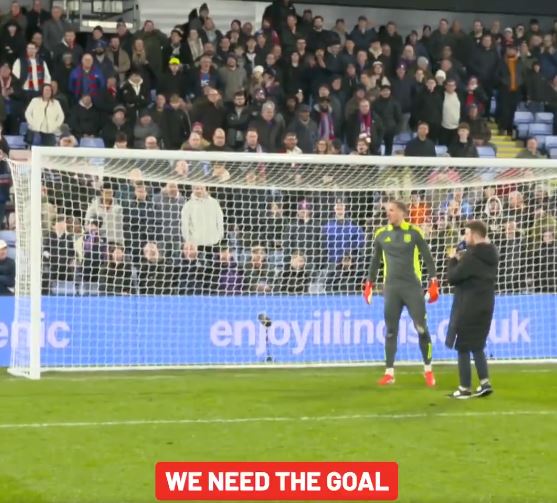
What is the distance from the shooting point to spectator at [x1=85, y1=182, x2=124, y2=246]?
56.8 feet

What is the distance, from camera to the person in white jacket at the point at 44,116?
21.3 m

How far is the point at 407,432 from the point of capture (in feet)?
39.2

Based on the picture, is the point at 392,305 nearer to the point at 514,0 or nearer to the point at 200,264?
the point at 200,264

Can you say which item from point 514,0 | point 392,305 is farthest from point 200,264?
point 514,0

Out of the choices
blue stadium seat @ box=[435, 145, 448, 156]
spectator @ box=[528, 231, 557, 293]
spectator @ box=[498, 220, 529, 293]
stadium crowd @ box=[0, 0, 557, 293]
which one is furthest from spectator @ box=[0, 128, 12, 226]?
blue stadium seat @ box=[435, 145, 448, 156]

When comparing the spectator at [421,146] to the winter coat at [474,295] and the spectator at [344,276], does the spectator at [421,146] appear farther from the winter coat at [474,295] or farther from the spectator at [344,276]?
the winter coat at [474,295]

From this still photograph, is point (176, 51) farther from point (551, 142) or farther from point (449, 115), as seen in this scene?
point (551, 142)

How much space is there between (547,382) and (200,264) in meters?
4.63

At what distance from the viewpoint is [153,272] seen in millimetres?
17688

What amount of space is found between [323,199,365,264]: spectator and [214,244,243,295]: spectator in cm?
131

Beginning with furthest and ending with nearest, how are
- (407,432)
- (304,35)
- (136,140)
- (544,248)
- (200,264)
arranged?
(304,35) < (136,140) < (544,248) < (200,264) < (407,432)

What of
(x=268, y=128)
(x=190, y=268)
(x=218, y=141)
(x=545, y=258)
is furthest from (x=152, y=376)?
(x=268, y=128)

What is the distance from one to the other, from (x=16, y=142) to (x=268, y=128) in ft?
13.0

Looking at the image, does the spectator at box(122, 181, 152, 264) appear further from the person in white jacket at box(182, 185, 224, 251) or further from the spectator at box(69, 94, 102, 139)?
the spectator at box(69, 94, 102, 139)
